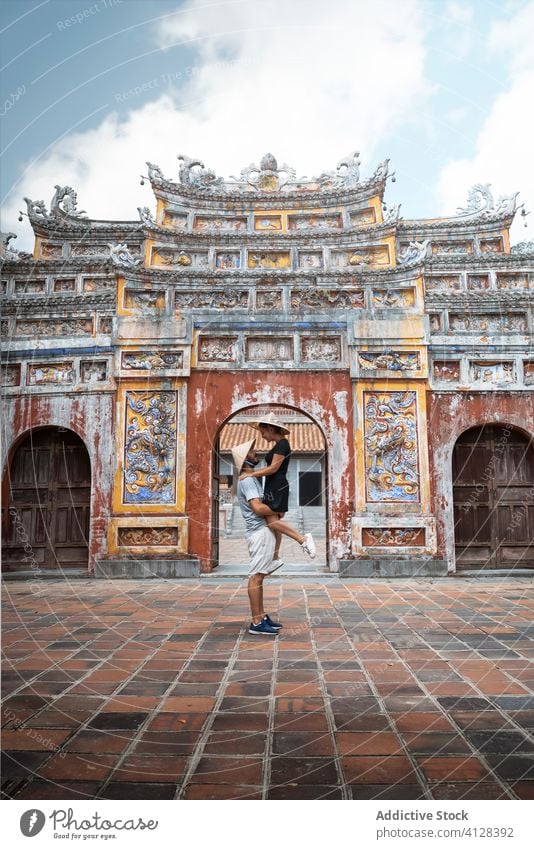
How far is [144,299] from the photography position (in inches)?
360

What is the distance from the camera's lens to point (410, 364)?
879cm

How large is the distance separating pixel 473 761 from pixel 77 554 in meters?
7.76

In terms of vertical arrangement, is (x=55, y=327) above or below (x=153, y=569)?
above

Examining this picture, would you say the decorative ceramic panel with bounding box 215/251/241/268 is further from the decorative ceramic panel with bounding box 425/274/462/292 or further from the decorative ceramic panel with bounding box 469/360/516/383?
the decorative ceramic panel with bounding box 469/360/516/383

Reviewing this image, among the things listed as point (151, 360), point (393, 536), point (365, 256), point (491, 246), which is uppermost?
point (491, 246)

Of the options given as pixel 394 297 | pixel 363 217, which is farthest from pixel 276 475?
pixel 363 217

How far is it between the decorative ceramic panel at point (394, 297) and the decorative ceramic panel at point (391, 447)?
146 cm

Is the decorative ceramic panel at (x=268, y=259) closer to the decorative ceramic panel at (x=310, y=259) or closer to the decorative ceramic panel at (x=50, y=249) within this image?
the decorative ceramic panel at (x=310, y=259)

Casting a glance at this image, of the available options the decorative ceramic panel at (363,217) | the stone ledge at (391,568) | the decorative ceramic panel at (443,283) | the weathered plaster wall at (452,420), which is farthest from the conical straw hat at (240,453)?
the decorative ceramic panel at (363,217)

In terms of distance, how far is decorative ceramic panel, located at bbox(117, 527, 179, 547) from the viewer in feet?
27.7

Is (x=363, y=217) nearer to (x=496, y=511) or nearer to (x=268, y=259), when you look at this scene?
(x=268, y=259)

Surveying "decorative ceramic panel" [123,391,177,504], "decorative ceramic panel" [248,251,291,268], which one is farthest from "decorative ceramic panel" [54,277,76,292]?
"decorative ceramic panel" [248,251,291,268]

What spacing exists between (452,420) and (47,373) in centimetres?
634

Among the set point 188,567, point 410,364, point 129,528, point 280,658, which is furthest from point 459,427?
point 280,658
